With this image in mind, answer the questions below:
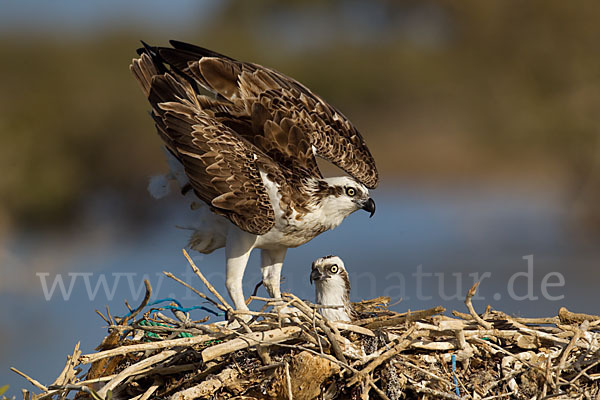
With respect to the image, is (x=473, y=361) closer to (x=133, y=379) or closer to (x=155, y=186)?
(x=133, y=379)

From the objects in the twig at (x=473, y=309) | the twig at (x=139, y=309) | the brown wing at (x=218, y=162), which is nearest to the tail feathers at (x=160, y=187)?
the brown wing at (x=218, y=162)

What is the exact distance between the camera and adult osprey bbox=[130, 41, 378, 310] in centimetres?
439

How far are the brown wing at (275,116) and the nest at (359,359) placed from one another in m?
1.37

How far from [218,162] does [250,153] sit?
211 mm

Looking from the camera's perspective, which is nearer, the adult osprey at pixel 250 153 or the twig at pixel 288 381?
the twig at pixel 288 381

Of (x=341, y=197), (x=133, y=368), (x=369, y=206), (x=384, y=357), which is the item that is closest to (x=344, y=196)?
(x=341, y=197)

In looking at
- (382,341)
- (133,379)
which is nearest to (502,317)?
(382,341)

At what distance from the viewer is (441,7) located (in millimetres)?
21906

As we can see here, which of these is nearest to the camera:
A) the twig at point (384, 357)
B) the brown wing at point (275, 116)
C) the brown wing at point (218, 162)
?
the twig at point (384, 357)

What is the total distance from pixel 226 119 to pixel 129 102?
42.8ft

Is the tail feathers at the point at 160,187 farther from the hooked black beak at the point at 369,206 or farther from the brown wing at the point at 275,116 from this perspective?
the hooked black beak at the point at 369,206

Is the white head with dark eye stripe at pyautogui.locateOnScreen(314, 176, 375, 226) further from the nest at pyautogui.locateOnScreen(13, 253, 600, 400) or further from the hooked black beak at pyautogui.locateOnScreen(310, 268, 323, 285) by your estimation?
the nest at pyautogui.locateOnScreen(13, 253, 600, 400)

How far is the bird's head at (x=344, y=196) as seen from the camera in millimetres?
4578

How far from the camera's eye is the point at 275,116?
4.74 metres
